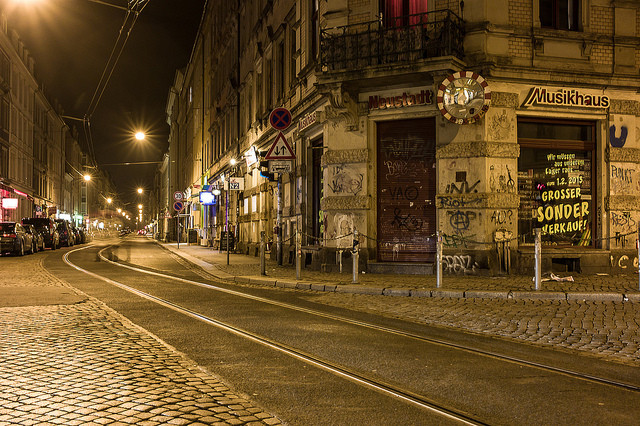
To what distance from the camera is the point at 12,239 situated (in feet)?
87.5

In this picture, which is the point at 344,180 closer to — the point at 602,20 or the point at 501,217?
the point at 501,217

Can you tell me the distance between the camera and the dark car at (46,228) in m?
35.5

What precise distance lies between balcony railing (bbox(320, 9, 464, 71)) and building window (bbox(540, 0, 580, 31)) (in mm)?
2526

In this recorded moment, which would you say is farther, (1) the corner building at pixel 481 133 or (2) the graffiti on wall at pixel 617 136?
(2) the graffiti on wall at pixel 617 136

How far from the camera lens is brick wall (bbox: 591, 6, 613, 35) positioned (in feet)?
50.1

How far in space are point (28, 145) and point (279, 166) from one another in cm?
4937

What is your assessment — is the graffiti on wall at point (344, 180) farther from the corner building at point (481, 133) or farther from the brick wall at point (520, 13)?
the brick wall at point (520, 13)

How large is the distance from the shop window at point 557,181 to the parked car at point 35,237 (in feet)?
82.6

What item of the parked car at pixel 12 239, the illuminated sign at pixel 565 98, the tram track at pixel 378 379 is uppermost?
the illuminated sign at pixel 565 98

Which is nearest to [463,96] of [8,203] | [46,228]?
[46,228]

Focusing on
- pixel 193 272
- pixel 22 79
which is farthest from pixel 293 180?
pixel 22 79

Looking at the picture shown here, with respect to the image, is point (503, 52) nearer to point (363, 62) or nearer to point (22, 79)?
point (363, 62)

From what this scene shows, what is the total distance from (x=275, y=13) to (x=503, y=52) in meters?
11.8

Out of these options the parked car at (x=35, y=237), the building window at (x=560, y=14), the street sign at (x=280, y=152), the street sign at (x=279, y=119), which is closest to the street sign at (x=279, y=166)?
the street sign at (x=280, y=152)
